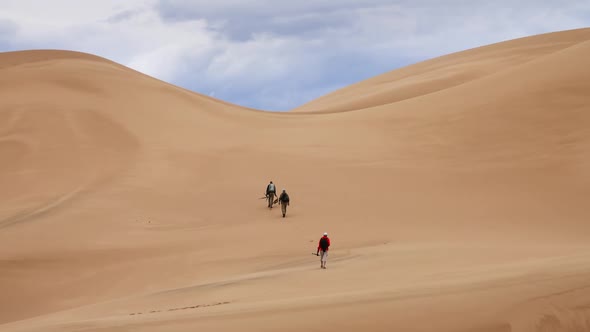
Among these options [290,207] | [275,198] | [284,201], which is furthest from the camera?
[275,198]

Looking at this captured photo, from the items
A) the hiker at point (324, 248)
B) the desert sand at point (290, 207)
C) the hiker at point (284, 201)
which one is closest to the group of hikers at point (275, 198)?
the hiker at point (284, 201)

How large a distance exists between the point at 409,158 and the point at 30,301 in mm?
12947

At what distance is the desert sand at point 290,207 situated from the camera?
29.7ft

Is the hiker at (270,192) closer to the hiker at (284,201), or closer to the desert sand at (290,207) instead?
the desert sand at (290,207)

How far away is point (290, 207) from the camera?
21.2 metres

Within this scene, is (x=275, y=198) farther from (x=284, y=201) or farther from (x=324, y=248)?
(x=324, y=248)

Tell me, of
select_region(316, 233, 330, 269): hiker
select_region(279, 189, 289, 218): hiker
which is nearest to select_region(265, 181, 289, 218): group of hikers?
select_region(279, 189, 289, 218): hiker

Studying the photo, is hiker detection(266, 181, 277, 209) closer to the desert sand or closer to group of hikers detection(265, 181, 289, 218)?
group of hikers detection(265, 181, 289, 218)

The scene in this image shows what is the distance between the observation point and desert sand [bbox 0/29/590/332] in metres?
9.05

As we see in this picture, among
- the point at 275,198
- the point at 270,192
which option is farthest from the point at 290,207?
the point at 275,198

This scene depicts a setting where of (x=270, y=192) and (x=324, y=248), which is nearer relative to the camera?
(x=324, y=248)

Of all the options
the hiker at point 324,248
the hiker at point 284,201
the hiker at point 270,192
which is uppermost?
the hiker at point 270,192

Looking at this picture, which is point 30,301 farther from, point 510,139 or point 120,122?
point 510,139

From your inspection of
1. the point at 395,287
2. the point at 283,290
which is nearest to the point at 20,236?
the point at 283,290
